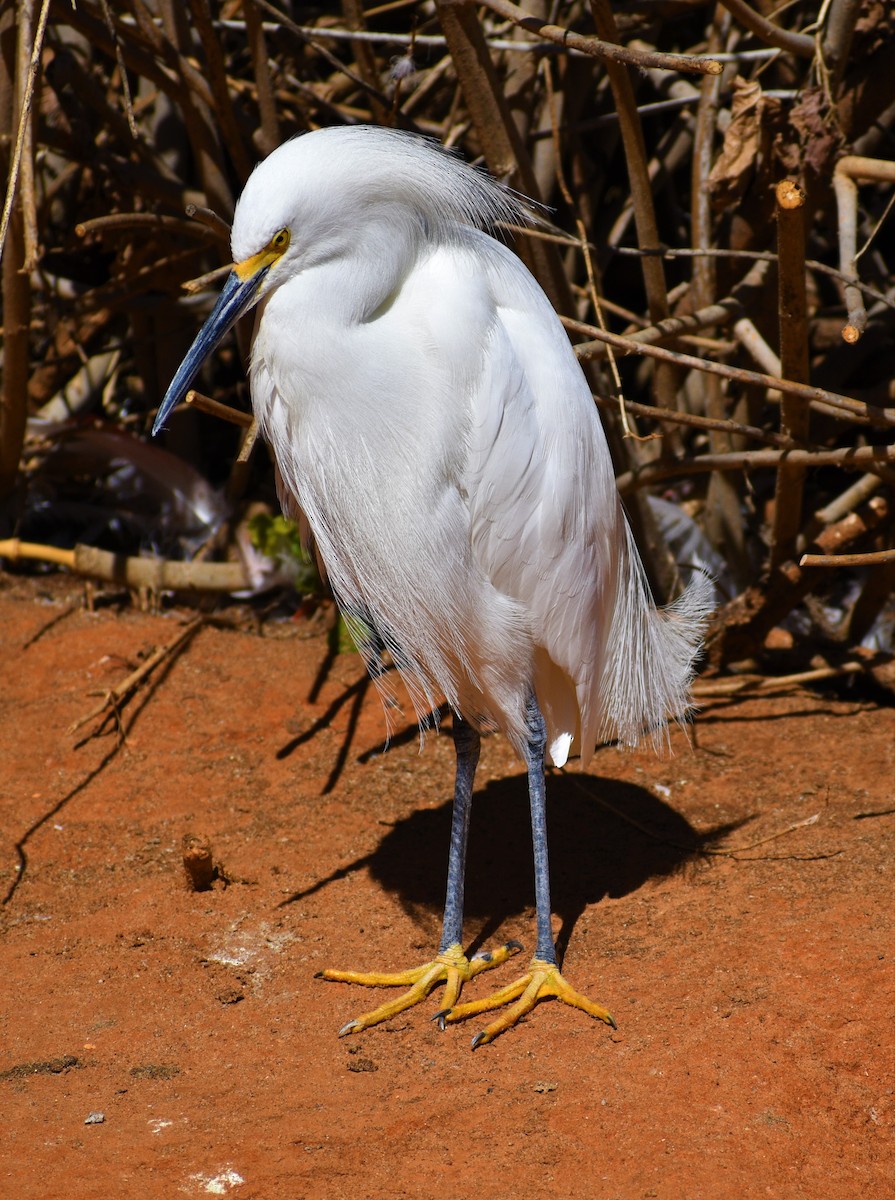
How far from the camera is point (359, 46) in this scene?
3.47 metres

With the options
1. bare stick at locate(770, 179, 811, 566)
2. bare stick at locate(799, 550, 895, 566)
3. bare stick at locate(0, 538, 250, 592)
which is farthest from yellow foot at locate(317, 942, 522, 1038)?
bare stick at locate(0, 538, 250, 592)

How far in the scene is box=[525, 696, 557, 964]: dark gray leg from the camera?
246 centimetres

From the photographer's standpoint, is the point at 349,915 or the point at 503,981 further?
the point at 349,915

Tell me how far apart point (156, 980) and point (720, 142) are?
334 cm

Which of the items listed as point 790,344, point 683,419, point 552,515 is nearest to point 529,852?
point 552,515

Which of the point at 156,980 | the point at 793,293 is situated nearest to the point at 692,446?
the point at 793,293

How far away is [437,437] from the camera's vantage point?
2.24 meters

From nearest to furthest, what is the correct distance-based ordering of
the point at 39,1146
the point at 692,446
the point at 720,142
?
the point at 39,1146 < the point at 720,142 < the point at 692,446

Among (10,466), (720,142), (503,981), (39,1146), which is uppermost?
A: (720,142)

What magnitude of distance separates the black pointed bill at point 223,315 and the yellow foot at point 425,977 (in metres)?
1.24

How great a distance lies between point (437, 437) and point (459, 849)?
0.95 m

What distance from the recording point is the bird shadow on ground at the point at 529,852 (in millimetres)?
2797

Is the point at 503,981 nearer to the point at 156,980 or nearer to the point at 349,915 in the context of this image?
the point at 349,915

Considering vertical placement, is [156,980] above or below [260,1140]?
below
